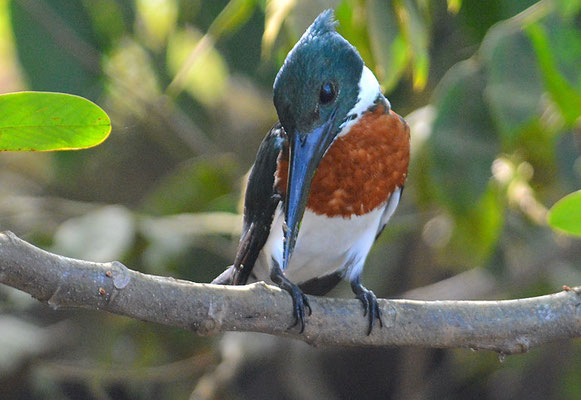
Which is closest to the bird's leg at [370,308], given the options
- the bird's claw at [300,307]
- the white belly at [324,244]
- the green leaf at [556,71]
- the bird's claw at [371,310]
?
the bird's claw at [371,310]

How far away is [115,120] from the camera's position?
4527mm

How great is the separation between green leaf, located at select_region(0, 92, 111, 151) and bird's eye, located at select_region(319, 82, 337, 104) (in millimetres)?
796

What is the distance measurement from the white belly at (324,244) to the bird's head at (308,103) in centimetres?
36

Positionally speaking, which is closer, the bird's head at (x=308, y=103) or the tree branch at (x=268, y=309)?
the tree branch at (x=268, y=309)

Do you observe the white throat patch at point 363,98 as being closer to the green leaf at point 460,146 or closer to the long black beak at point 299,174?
the long black beak at point 299,174

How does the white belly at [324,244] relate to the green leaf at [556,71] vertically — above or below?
below

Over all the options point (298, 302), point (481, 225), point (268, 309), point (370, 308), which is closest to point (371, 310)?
point (370, 308)

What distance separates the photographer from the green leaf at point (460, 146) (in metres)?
2.63

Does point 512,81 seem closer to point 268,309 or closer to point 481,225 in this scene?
point 481,225

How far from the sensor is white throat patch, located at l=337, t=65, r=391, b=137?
2.29 m

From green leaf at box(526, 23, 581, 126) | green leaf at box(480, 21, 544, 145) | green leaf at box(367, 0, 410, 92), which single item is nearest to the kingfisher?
green leaf at box(367, 0, 410, 92)

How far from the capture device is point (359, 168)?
2395 millimetres

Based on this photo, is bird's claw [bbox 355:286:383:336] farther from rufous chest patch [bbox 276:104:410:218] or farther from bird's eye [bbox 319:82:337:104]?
bird's eye [bbox 319:82:337:104]

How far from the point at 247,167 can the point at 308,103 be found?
8.56 feet
